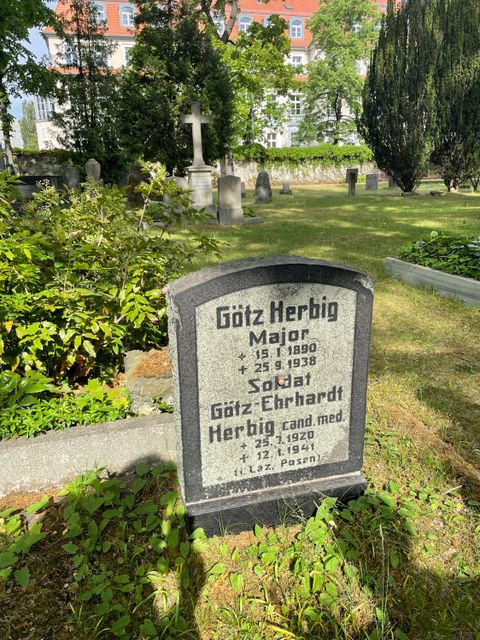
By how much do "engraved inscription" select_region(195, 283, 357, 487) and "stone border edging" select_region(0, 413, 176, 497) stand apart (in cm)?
55

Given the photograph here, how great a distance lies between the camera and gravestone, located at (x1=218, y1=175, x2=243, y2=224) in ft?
42.1

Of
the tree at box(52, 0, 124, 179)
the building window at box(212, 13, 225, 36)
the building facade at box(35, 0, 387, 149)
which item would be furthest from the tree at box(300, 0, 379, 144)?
the tree at box(52, 0, 124, 179)

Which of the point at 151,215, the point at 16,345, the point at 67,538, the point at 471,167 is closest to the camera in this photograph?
the point at 67,538

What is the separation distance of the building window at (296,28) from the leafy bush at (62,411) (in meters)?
64.5

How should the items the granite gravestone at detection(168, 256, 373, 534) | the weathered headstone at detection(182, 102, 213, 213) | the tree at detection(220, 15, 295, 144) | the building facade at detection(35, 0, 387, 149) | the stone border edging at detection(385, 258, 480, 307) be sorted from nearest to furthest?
the granite gravestone at detection(168, 256, 373, 534) → the stone border edging at detection(385, 258, 480, 307) → the weathered headstone at detection(182, 102, 213, 213) → the tree at detection(220, 15, 295, 144) → the building facade at detection(35, 0, 387, 149)

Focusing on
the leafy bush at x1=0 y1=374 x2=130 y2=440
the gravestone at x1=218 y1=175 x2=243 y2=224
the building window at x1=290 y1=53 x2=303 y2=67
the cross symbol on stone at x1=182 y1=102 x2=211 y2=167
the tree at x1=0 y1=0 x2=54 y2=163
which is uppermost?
the building window at x1=290 y1=53 x2=303 y2=67

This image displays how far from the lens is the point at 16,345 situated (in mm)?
3033

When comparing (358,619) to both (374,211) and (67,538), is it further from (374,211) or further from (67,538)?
(374,211)

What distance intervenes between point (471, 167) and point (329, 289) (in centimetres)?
2050

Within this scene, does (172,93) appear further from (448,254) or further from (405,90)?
(448,254)

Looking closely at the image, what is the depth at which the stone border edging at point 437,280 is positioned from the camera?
558 cm

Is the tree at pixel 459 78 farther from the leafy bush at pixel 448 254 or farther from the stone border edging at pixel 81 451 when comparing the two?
the stone border edging at pixel 81 451

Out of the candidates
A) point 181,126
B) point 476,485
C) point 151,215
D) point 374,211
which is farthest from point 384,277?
point 181,126

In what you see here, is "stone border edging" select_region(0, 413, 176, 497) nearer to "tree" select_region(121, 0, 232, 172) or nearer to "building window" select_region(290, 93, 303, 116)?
"tree" select_region(121, 0, 232, 172)
